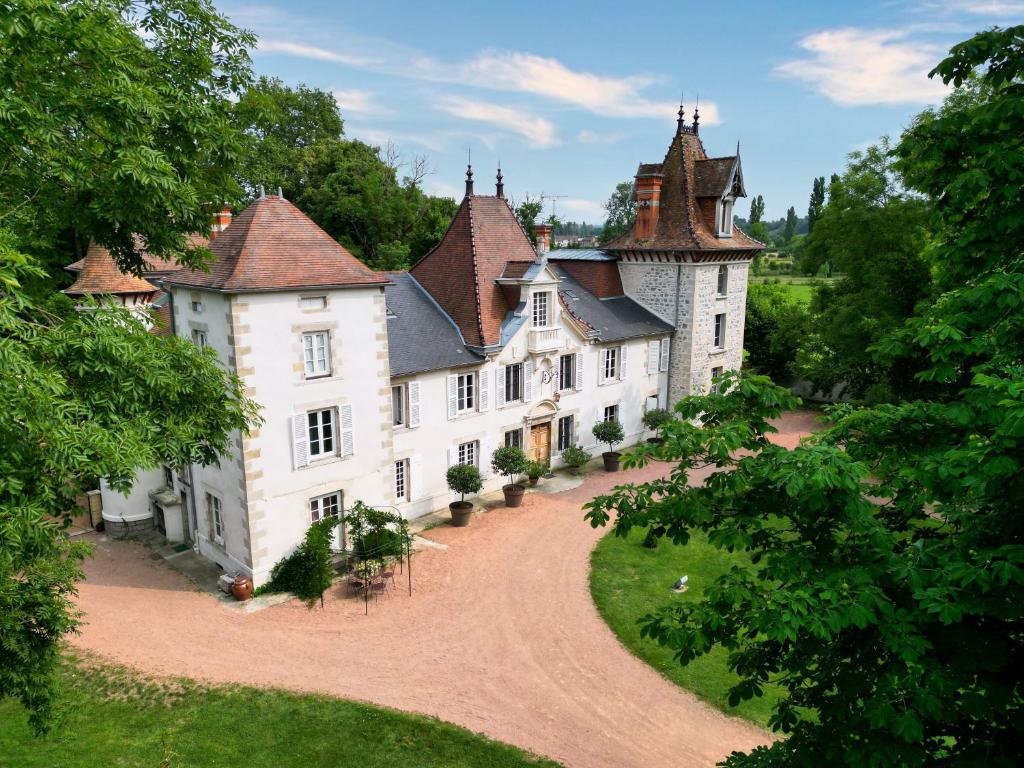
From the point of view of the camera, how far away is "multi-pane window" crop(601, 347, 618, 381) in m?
28.9

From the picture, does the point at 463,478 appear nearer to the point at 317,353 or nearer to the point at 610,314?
the point at 317,353

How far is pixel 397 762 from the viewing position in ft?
39.5

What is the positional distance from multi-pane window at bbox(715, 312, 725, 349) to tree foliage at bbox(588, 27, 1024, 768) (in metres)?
24.4

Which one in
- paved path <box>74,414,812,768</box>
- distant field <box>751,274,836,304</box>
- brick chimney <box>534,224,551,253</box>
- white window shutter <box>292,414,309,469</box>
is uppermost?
brick chimney <box>534,224,551,253</box>

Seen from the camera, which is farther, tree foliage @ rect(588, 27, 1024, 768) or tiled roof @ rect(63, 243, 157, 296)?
tiled roof @ rect(63, 243, 157, 296)

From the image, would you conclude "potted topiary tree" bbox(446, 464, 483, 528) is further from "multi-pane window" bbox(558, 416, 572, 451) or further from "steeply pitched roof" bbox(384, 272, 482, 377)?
"multi-pane window" bbox(558, 416, 572, 451)

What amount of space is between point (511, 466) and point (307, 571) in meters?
8.44

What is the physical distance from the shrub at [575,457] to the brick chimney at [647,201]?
35.8 feet

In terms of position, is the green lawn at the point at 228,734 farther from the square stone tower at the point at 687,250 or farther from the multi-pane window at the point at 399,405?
the square stone tower at the point at 687,250

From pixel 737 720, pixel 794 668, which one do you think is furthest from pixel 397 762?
pixel 794 668

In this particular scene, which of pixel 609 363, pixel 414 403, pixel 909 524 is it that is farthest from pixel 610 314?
pixel 909 524

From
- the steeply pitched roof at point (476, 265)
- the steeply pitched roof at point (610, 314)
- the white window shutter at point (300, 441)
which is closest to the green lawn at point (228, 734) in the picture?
the white window shutter at point (300, 441)

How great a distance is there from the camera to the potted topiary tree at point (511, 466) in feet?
79.4

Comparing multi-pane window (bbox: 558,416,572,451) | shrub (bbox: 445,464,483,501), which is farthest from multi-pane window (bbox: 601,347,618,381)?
shrub (bbox: 445,464,483,501)
